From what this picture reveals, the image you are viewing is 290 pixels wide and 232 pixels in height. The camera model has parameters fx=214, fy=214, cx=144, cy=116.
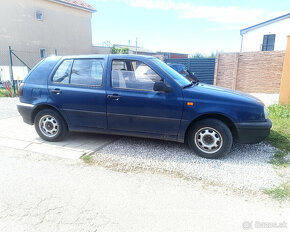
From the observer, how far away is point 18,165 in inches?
143

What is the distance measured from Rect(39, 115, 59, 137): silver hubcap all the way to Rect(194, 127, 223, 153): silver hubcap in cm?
287

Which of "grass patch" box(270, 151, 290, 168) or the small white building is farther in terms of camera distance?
the small white building

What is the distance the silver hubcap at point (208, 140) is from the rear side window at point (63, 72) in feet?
9.13

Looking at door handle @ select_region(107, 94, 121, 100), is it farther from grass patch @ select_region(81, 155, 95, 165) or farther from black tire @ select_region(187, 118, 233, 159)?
black tire @ select_region(187, 118, 233, 159)

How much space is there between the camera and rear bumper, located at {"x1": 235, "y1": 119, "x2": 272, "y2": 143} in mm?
3535

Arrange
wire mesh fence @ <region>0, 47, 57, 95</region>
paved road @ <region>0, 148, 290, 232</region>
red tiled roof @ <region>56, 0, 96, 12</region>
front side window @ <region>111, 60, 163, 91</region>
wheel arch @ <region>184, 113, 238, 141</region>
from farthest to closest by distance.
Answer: red tiled roof @ <region>56, 0, 96, 12</region> → wire mesh fence @ <region>0, 47, 57, 95</region> → front side window @ <region>111, 60, 163, 91</region> → wheel arch @ <region>184, 113, 238, 141</region> → paved road @ <region>0, 148, 290, 232</region>

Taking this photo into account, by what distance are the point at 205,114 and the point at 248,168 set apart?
1.09 m

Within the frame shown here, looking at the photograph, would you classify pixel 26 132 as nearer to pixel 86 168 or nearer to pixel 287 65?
pixel 86 168

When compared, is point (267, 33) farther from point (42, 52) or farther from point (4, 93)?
point (4, 93)

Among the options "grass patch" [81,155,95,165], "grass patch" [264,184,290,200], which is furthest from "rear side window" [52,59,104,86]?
"grass patch" [264,184,290,200]

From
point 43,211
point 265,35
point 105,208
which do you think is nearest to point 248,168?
point 105,208

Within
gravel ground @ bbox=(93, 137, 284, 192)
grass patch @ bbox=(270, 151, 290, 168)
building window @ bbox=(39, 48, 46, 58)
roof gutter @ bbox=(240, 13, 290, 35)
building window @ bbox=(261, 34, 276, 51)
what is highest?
roof gutter @ bbox=(240, 13, 290, 35)

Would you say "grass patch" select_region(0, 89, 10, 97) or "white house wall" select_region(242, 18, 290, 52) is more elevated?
"white house wall" select_region(242, 18, 290, 52)

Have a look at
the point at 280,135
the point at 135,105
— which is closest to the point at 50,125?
the point at 135,105
